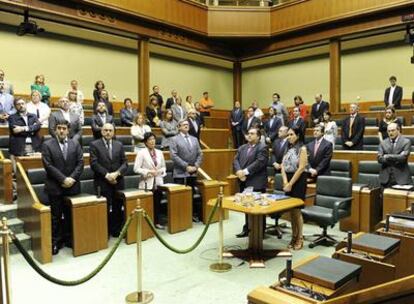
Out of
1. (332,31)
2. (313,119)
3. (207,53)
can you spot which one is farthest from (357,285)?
(207,53)

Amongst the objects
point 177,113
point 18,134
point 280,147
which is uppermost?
point 177,113

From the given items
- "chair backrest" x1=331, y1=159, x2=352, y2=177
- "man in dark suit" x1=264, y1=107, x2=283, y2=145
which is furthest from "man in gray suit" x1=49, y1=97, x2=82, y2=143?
"man in dark suit" x1=264, y1=107, x2=283, y2=145

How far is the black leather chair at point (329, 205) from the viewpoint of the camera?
4.25 m

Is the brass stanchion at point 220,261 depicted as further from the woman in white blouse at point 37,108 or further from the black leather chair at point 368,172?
the woman in white blouse at point 37,108

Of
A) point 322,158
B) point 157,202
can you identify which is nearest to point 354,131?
point 322,158

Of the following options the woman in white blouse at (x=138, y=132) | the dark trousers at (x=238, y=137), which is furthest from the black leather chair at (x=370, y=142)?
the woman in white blouse at (x=138, y=132)

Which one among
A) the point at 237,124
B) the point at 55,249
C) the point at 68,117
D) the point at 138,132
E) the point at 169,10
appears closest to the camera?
the point at 55,249

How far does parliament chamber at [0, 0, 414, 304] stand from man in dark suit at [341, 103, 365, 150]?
1.0 inches

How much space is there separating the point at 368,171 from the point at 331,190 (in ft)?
3.83

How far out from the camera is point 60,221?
169 inches

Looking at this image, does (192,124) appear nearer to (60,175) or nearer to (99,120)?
(99,120)

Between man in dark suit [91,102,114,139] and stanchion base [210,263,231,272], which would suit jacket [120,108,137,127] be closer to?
man in dark suit [91,102,114,139]

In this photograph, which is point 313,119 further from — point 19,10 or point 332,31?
point 19,10

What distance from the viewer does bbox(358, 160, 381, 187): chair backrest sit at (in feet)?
17.9
